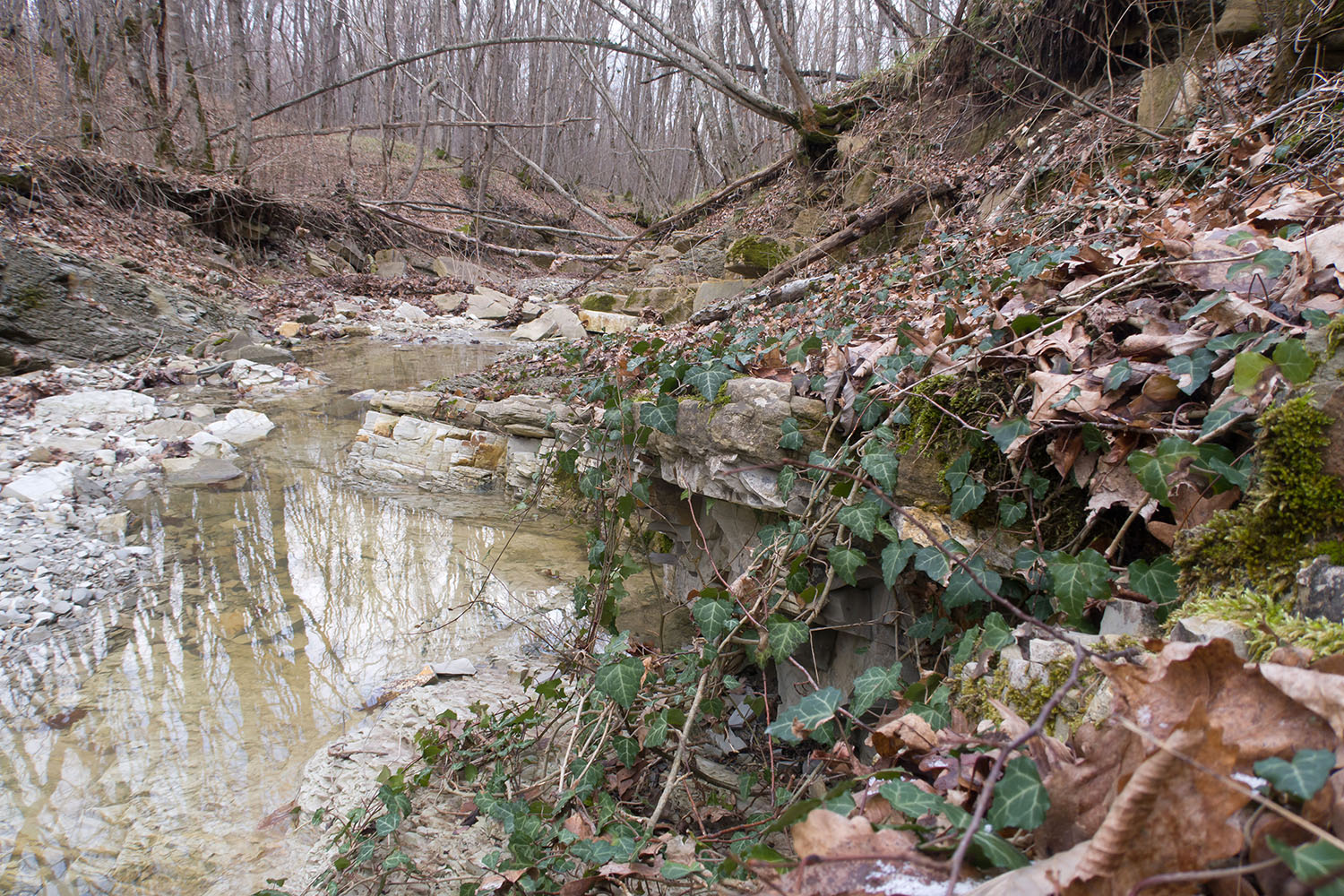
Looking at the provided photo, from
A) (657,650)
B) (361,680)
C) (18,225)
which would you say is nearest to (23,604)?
(361,680)

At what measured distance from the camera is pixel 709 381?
8.05 feet

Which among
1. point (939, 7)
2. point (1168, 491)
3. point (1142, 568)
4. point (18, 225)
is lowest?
point (1142, 568)

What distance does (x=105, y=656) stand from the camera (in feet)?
9.89

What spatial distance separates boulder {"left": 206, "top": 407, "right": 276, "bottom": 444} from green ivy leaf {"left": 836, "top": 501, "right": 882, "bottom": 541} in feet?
19.5

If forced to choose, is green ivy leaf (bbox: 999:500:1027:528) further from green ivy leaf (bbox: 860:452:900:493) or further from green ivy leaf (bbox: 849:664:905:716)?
green ivy leaf (bbox: 849:664:905:716)

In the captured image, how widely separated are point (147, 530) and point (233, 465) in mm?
1215

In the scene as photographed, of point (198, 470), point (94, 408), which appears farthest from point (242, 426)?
point (94, 408)

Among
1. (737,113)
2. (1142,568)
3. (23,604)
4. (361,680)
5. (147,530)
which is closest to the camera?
(1142,568)

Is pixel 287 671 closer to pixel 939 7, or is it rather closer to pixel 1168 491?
pixel 1168 491

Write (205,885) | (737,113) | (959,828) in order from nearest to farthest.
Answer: (959,828)
(205,885)
(737,113)

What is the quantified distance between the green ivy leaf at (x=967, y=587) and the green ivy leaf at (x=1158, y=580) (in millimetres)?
309

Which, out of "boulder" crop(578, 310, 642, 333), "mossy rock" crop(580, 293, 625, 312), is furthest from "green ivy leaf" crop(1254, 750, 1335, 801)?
"mossy rock" crop(580, 293, 625, 312)

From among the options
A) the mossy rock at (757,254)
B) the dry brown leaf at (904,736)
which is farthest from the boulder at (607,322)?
the dry brown leaf at (904,736)

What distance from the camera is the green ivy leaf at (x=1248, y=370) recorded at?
3.64 feet
